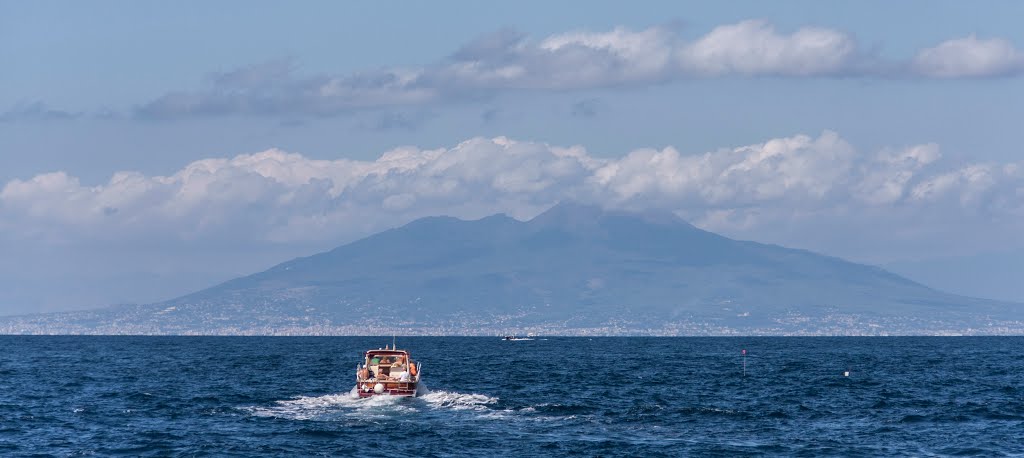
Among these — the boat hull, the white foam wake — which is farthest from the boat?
the white foam wake

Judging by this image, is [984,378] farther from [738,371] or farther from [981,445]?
[981,445]

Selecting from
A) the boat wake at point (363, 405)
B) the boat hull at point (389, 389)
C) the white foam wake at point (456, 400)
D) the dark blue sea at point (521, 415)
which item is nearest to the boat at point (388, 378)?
the boat hull at point (389, 389)

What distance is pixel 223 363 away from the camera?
633ft

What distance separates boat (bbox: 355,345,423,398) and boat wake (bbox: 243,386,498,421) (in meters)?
0.64

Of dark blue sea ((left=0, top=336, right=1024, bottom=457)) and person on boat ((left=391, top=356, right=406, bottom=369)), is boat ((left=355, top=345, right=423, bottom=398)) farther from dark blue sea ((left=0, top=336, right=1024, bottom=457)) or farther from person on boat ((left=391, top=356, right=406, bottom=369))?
dark blue sea ((left=0, top=336, right=1024, bottom=457))

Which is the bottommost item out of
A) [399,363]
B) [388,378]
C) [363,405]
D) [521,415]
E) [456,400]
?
[521,415]

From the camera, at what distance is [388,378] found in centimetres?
10662

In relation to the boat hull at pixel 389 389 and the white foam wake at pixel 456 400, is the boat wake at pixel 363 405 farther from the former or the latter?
the boat hull at pixel 389 389

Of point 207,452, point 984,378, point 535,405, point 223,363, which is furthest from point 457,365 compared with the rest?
point 207,452

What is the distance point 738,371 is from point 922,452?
8852 centimetres

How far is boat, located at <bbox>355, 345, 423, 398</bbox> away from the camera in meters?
106

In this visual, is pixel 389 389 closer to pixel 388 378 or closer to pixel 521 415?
pixel 388 378

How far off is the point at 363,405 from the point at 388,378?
5020 millimetres

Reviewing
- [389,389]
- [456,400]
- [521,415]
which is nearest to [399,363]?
[389,389]
